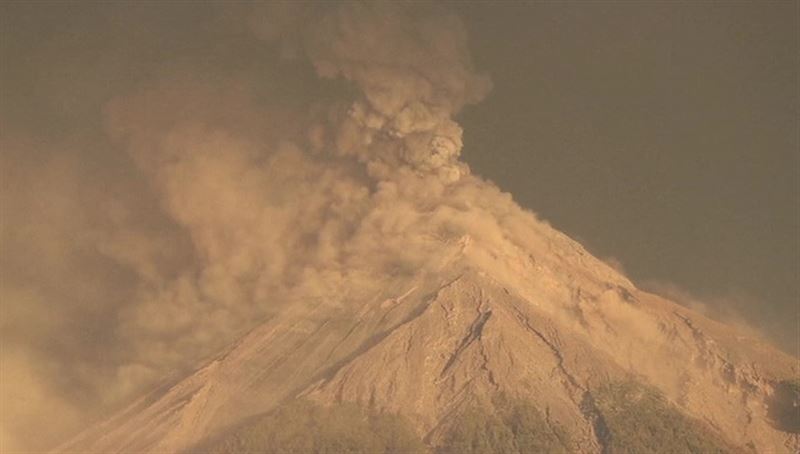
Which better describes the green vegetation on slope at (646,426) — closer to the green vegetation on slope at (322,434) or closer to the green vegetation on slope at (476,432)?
the green vegetation on slope at (476,432)

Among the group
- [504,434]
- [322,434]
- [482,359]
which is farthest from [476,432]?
[322,434]

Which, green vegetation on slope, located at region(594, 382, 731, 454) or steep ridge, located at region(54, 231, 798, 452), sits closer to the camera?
green vegetation on slope, located at region(594, 382, 731, 454)

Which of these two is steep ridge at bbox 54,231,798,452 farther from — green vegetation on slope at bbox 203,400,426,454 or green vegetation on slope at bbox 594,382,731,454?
green vegetation on slope at bbox 203,400,426,454

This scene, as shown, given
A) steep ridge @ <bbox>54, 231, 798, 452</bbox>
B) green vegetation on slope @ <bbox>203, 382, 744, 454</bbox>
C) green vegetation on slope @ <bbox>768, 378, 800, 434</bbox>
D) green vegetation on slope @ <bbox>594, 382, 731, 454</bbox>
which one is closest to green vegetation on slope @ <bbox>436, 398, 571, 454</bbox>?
green vegetation on slope @ <bbox>203, 382, 744, 454</bbox>

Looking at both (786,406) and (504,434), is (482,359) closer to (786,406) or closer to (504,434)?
(504,434)

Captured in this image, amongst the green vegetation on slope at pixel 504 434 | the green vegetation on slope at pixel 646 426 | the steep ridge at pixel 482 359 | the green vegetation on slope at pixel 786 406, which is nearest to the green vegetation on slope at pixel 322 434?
the steep ridge at pixel 482 359

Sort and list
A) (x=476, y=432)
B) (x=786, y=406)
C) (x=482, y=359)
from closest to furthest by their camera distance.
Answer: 1. (x=476, y=432)
2. (x=482, y=359)
3. (x=786, y=406)
